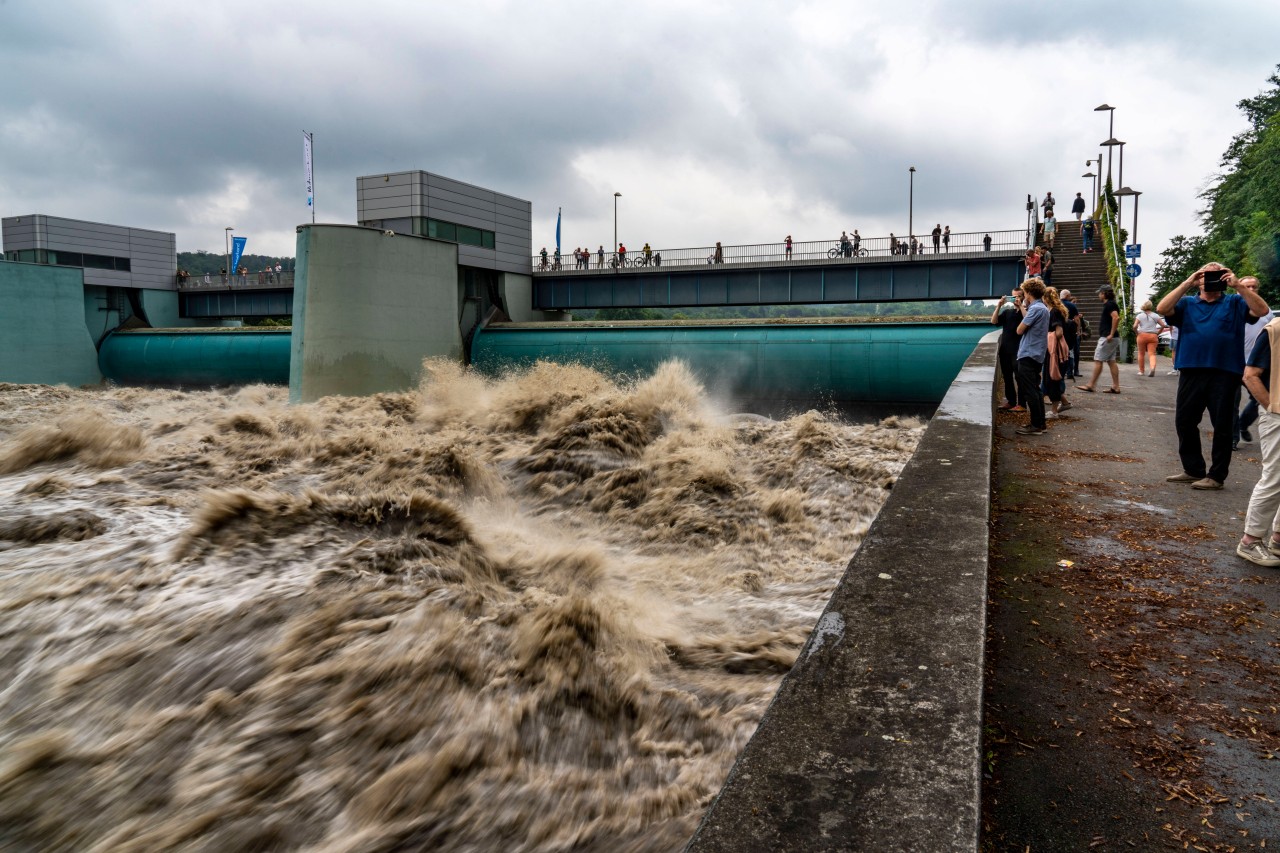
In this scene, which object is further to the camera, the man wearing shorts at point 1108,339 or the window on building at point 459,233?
the window on building at point 459,233

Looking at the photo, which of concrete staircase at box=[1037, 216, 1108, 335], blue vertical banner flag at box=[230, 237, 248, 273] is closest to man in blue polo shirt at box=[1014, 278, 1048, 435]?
concrete staircase at box=[1037, 216, 1108, 335]

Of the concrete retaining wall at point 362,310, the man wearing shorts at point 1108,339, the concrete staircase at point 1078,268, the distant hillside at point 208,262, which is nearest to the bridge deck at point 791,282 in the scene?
the concrete staircase at point 1078,268

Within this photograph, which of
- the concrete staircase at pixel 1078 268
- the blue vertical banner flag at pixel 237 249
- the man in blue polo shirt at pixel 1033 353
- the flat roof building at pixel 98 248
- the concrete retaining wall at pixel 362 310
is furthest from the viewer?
the blue vertical banner flag at pixel 237 249

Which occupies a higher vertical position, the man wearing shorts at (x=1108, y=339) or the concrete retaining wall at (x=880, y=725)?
the man wearing shorts at (x=1108, y=339)

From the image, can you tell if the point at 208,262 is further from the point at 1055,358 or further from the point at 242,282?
the point at 1055,358

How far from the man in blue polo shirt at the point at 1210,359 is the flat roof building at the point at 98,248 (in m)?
45.6

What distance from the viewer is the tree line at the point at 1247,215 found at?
3609cm

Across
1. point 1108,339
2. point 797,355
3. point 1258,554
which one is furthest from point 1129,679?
point 797,355

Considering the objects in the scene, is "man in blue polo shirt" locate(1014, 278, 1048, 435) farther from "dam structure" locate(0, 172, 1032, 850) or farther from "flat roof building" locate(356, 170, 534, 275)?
"flat roof building" locate(356, 170, 534, 275)

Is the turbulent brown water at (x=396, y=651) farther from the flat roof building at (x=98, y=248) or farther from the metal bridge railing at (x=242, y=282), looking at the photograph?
the flat roof building at (x=98, y=248)

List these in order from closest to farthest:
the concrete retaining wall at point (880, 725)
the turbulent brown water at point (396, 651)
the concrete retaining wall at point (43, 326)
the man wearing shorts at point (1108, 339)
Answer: the concrete retaining wall at point (880, 725), the turbulent brown water at point (396, 651), the man wearing shorts at point (1108, 339), the concrete retaining wall at point (43, 326)

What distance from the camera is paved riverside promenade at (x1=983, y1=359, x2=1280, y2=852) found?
2.22 m

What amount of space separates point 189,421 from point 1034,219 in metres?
32.0

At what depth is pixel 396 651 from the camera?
14.2ft
